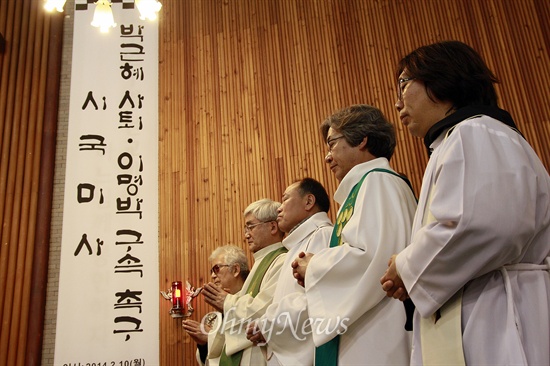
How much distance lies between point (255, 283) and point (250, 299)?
28 centimetres

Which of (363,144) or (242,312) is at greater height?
(363,144)

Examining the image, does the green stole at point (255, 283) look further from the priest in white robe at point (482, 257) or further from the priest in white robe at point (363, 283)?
the priest in white robe at point (482, 257)

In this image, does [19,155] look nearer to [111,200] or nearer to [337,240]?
[111,200]

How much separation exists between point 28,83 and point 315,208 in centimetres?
396

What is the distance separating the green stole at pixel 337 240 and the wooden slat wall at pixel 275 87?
7.61 feet

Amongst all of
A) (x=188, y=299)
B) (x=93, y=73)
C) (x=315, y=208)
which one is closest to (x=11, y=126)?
(x=93, y=73)

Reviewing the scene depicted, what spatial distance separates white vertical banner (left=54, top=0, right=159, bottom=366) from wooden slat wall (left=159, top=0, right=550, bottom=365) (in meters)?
0.17

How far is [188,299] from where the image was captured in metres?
4.67

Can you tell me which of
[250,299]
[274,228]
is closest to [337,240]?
[250,299]

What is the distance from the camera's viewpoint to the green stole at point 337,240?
6.81ft

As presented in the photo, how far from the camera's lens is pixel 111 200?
4.96 metres

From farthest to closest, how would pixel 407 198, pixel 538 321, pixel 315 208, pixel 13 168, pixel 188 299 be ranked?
pixel 13 168
pixel 188 299
pixel 315 208
pixel 407 198
pixel 538 321

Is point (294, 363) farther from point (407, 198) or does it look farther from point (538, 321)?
point (538, 321)

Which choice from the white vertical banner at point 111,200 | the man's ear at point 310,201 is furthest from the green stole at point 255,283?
the white vertical banner at point 111,200
